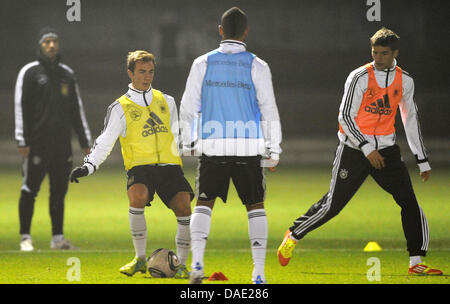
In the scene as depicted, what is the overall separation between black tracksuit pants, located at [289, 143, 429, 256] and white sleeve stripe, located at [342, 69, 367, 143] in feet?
0.86

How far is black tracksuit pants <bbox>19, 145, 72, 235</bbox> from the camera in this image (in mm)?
10602

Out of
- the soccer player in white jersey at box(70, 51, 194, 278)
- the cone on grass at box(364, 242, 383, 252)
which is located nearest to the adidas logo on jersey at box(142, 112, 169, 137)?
the soccer player in white jersey at box(70, 51, 194, 278)

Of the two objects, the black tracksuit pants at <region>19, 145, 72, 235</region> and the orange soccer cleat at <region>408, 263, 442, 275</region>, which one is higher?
the black tracksuit pants at <region>19, 145, 72, 235</region>

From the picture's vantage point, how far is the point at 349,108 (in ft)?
27.2

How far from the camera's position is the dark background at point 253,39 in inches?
1320

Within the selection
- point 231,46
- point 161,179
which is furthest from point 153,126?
point 231,46

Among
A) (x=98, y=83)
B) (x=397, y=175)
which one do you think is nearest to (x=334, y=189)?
(x=397, y=175)

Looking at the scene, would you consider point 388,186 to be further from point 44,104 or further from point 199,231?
point 44,104

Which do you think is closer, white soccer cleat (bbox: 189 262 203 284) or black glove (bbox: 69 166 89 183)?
white soccer cleat (bbox: 189 262 203 284)

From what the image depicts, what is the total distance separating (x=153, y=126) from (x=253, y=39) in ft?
90.9

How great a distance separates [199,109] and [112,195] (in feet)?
33.3

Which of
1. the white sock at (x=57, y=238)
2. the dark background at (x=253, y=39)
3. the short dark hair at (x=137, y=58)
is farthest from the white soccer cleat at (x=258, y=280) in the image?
the dark background at (x=253, y=39)

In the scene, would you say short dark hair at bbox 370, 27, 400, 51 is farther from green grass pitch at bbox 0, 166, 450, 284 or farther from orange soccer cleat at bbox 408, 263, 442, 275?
green grass pitch at bbox 0, 166, 450, 284

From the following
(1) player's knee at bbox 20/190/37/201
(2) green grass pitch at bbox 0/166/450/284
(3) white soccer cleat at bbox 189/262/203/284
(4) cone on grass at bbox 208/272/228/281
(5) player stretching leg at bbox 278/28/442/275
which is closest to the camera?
(3) white soccer cleat at bbox 189/262/203/284
